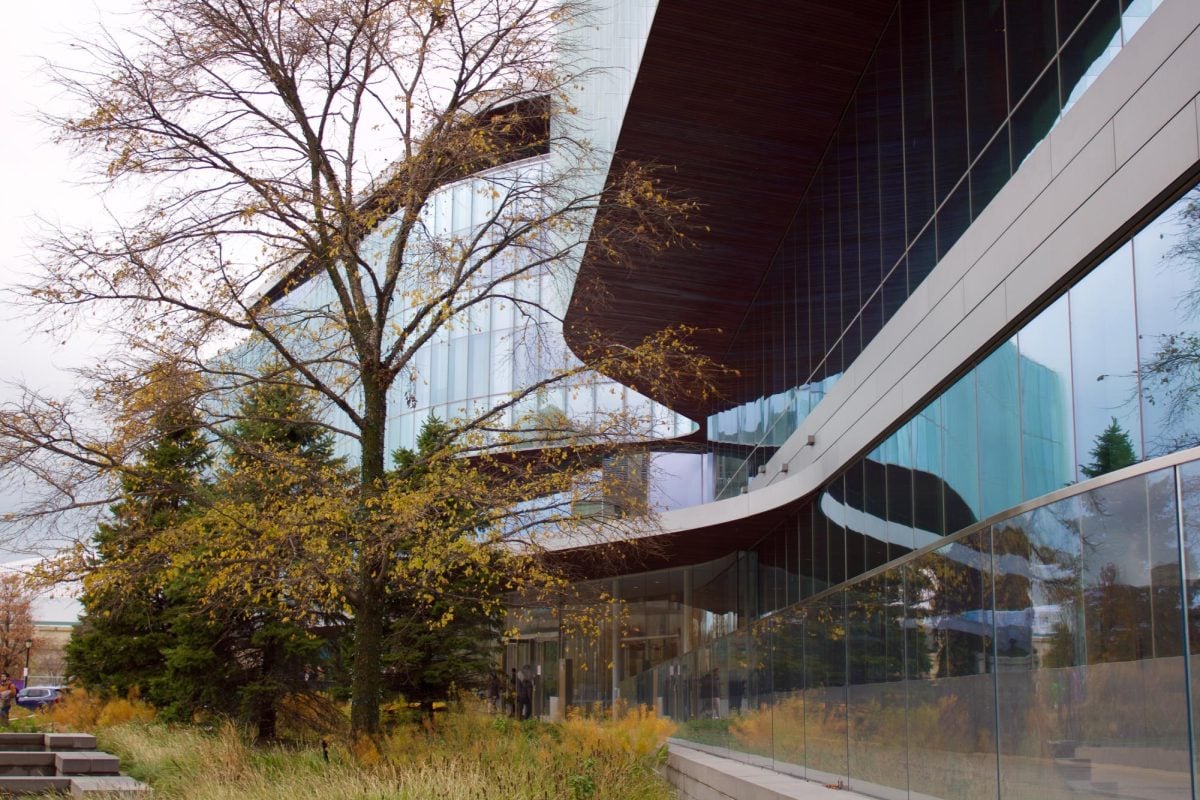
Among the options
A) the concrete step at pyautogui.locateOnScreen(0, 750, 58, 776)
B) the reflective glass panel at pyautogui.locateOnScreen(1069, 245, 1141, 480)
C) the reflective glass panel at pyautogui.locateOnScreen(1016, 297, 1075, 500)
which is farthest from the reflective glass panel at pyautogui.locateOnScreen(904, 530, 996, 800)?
the concrete step at pyautogui.locateOnScreen(0, 750, 58, 776)

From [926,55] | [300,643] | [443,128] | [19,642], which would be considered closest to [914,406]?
[926,55]

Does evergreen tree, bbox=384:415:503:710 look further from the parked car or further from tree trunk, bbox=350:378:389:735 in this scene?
the parked car

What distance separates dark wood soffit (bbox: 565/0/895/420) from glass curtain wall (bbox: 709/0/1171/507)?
45 centimetres

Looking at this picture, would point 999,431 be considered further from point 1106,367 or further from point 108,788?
point 108,788

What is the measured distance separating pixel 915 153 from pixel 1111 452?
7340 mm

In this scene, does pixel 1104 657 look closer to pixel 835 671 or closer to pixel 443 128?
pixel 835 671

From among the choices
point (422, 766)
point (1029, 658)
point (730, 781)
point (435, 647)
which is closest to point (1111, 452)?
point (1029, 658)

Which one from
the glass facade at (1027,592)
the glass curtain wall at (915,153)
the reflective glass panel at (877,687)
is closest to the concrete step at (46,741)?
the glass facade at (1027,592)

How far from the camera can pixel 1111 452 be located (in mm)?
10914

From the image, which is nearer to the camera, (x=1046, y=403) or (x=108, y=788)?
(x=1046, y=403)

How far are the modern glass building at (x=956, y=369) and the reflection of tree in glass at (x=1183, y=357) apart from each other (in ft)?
0.08

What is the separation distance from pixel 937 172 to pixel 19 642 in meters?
75.6

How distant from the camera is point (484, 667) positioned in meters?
27.1

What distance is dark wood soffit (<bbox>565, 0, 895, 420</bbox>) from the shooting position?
17125mm
